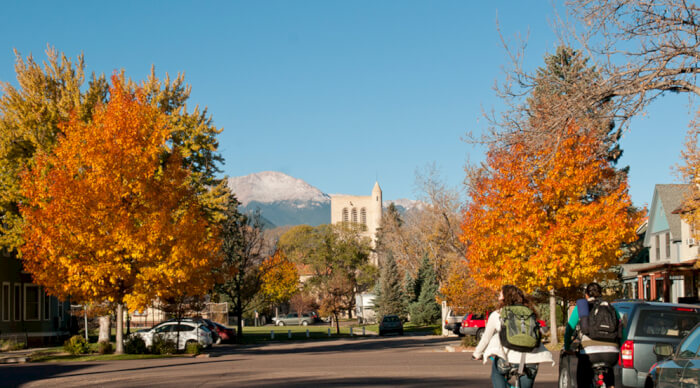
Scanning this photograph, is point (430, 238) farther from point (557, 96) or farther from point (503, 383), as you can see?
point (503, 383)

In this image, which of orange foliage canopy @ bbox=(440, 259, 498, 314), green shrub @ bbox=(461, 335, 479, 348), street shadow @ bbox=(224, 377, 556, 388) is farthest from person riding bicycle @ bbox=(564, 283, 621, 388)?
orange foliage canopy @ bbox=(440, 259, 498, 314)

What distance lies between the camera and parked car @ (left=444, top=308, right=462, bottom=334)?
47.0m

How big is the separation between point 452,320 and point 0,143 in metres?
27.8

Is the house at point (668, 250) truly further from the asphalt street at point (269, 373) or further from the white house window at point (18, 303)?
the white house window at point (18, 303)

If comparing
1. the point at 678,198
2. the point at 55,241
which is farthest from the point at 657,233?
the point at 55,241

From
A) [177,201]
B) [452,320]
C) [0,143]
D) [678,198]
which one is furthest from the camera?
[452,320]

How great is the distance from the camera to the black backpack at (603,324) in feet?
34.4

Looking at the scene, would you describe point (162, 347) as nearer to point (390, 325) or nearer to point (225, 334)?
point (225, 334)

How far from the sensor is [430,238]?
56188 mm

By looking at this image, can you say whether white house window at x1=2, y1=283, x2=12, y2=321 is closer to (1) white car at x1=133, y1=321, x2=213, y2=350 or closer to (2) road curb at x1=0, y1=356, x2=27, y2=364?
(1) white car at x1=133, y1=321, x2=213, y2=350

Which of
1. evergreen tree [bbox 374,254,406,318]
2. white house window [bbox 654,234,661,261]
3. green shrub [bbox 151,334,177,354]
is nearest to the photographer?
green shrub [bbox 151,334,177,354]

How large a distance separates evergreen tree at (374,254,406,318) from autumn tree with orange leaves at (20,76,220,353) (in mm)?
43935

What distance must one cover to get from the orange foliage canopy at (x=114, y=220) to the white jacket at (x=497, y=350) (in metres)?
19.6

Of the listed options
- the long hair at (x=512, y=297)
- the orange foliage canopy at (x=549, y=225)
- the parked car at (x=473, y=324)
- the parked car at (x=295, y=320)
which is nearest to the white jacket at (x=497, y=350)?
the long hair at (x=512, y=297)
